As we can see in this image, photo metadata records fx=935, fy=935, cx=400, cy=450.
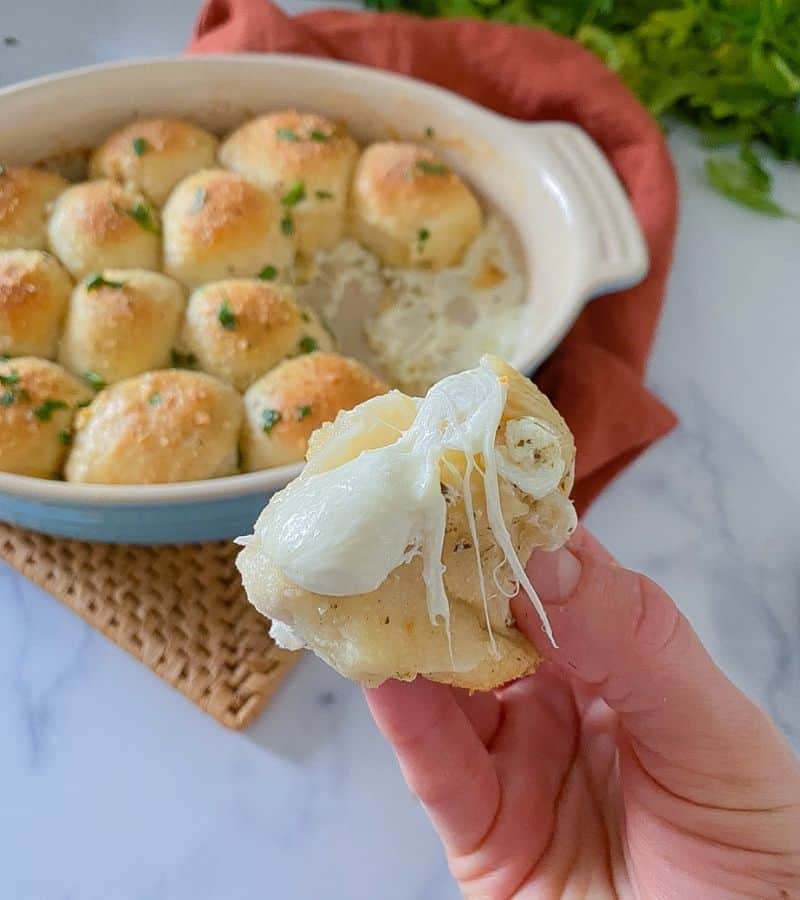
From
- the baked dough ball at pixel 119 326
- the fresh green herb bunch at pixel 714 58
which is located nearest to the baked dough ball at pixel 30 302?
the baked dough ball at pixel 119 326

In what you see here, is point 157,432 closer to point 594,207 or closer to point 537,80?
point 594,207

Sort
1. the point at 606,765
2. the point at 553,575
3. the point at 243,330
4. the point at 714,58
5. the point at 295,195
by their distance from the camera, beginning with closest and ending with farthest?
the point at 553,575
the point at 606,765
the point at 243,330
the point at 295,195
the point at 714,58

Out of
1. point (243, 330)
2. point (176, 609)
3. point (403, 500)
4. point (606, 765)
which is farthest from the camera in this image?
point (243, 330)

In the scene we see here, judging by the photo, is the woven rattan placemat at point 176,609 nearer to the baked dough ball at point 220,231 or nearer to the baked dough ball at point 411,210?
the baked dough ball at point 220,231

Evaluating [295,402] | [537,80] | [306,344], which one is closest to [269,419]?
[295,402]

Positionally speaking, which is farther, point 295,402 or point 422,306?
point 422,306

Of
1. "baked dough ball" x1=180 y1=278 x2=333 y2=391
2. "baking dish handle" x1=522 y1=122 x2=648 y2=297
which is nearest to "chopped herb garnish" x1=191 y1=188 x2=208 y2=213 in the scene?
"baked dough ball" x1=180 y1=278 x2=333 y2=391

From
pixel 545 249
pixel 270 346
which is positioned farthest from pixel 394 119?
pixel 270 346
